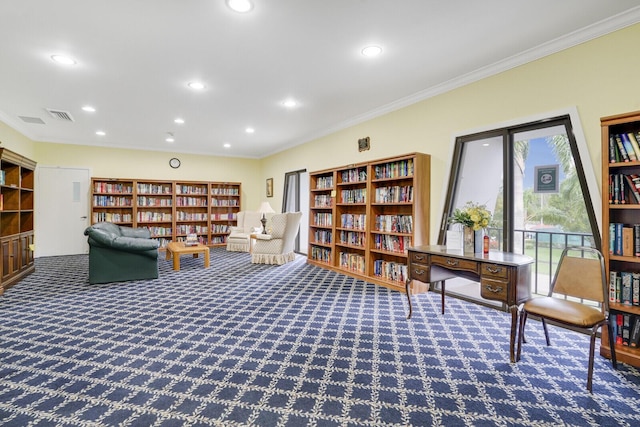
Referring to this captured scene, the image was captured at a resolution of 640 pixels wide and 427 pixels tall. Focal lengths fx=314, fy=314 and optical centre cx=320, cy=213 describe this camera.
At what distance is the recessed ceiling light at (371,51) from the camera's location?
3.19 metres

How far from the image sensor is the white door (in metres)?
7.26

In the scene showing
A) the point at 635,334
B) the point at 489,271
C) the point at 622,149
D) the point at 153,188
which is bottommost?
Answer: the point at 635,334

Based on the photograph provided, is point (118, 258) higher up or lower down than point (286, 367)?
higher up

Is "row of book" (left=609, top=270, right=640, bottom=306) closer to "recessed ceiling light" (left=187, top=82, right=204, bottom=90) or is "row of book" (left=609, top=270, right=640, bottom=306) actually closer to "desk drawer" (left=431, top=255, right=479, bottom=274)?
"desk drawer" (left=431, top=255, right=479, bottom=274)

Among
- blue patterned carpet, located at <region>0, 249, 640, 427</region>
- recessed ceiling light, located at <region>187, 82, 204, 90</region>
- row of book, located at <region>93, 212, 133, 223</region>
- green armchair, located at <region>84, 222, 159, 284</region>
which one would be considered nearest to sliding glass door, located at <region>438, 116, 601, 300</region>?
blue patterned carpet, located at <region>0, 249, 640, 427</region>

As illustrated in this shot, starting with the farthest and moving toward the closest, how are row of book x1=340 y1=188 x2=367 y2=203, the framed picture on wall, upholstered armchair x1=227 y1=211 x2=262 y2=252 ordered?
the framed picture on wall, upholstered armchair x1=227 y1=211 x2=262 y2=252, row of book x1=340 y1=188 x2=367 y2=203

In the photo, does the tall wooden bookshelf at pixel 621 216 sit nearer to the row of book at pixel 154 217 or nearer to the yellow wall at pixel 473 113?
the yellow wall at pixel 473 113

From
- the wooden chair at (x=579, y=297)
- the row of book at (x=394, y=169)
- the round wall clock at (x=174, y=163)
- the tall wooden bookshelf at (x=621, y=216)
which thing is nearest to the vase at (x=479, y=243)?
the wooden chair at (x=579, y=297)

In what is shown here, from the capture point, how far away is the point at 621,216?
102 inches

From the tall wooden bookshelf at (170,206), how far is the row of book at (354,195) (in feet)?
15.5

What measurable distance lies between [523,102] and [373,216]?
249cm

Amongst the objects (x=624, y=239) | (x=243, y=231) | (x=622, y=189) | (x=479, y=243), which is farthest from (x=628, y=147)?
(x=243, y=231)

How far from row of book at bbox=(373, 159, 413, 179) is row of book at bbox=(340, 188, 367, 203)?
0.40 m

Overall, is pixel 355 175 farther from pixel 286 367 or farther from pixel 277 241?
pixel 286 367
